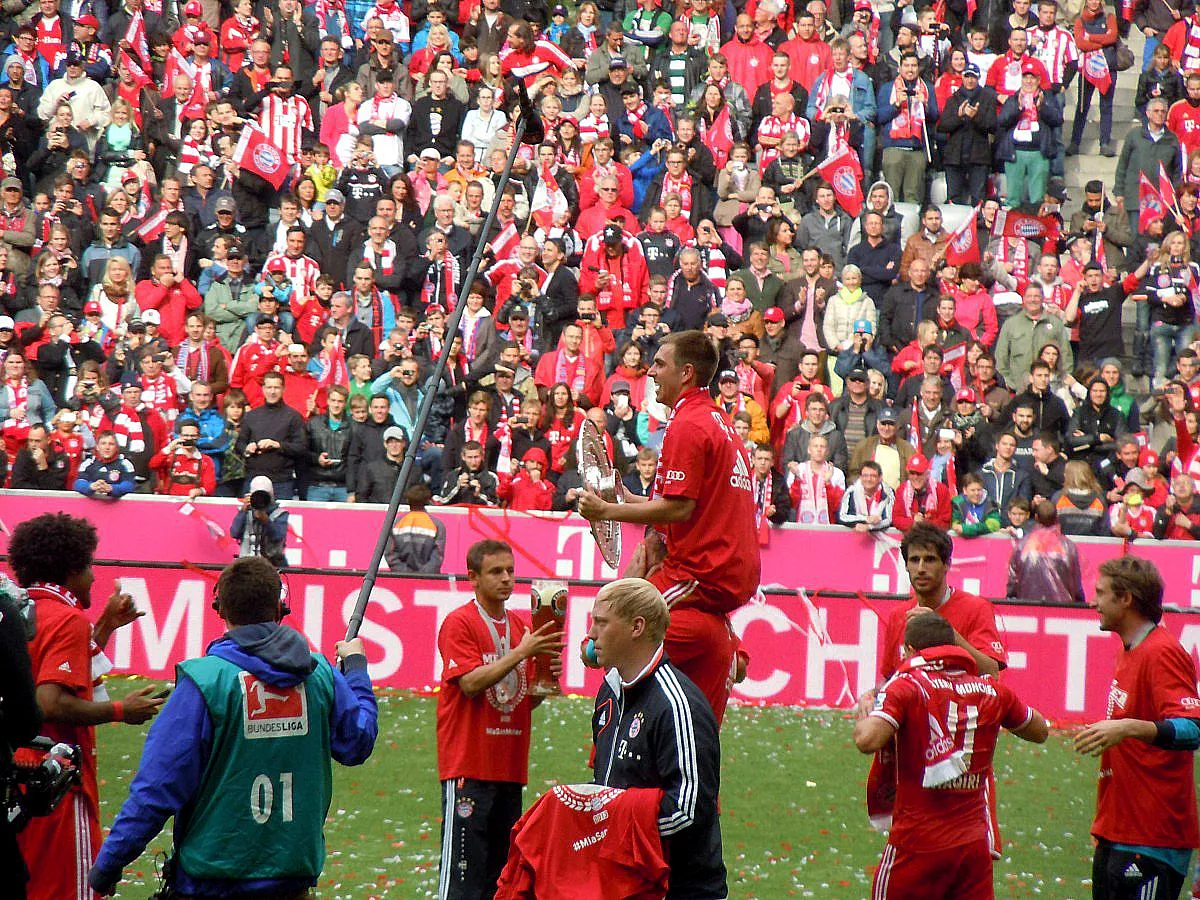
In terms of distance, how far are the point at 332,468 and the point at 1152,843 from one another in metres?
11.2

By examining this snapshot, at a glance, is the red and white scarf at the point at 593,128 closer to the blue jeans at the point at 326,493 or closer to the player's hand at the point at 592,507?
the blue jeans at the point at 326,493

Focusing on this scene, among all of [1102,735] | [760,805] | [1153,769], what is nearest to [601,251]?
[760,805]

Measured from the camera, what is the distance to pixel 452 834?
7.91 m

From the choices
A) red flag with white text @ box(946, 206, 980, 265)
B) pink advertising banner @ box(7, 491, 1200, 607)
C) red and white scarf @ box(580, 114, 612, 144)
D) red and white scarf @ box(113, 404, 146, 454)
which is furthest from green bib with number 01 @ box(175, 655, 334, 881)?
red flag with white text @ box(946, 206, 980, 265)

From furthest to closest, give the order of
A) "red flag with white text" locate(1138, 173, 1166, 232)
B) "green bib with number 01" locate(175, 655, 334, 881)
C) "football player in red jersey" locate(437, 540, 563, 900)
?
"red flag with white text" locate(1138, 173, 1166, 232)
"football player in red jersey" locate(437, 540, 563, 900)
"green bib with number 01" locate(175, 655, 334, 881)

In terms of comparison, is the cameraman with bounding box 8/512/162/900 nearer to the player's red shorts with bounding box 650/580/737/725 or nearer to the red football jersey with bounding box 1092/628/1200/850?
the player's red shorts with bounding box 650/580/737/725

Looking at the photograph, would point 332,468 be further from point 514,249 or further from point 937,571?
point 937,571

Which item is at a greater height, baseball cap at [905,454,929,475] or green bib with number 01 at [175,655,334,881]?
baseball cap at [905,454,929,475]

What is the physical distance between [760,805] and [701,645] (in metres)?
5.21

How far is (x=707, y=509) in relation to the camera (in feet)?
23.1

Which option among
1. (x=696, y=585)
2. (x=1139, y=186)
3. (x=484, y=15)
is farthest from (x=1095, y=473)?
(x=696, y=585)

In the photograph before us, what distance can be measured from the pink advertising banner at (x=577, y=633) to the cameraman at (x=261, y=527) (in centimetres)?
111

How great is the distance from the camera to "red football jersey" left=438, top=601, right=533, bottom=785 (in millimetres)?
7918

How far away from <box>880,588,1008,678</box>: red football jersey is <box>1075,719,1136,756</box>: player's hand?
812 mm
